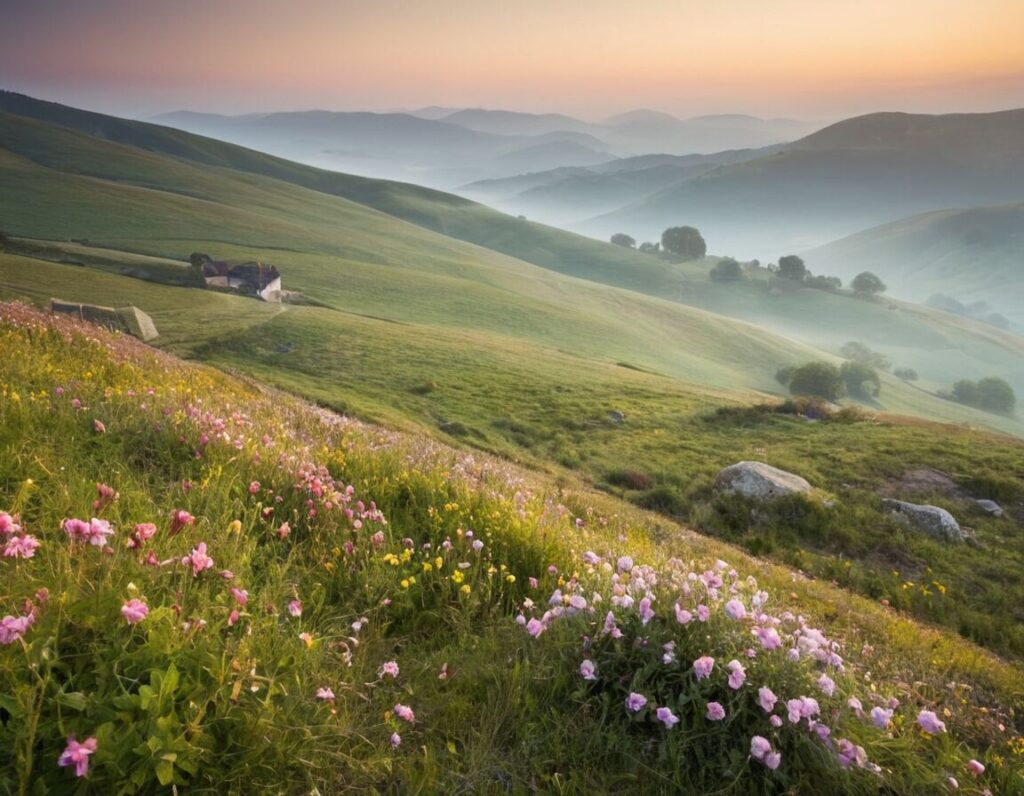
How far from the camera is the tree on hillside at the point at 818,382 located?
309 ft

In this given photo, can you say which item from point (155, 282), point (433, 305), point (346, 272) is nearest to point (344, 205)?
point (346, 272)

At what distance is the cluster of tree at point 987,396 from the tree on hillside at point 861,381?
37.8 m

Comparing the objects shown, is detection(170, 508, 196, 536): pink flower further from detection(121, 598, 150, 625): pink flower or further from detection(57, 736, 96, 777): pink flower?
detection(57, 736, 96, 777): pink flower

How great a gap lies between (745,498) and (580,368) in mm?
35129

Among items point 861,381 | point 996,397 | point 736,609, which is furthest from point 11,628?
point 996,397

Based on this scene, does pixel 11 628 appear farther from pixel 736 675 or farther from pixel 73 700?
pixel 736 675

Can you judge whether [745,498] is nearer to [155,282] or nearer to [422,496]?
[422,496]

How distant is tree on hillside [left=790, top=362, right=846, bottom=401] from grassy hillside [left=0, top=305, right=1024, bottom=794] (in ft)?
325

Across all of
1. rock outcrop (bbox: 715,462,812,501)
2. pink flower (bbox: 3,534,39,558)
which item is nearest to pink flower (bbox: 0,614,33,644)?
pink flower (bbox: 3,534,39,558)

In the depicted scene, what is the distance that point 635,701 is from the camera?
3436mm

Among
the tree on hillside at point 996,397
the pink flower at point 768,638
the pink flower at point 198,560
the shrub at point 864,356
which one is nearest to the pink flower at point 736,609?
the pink flower at point 768,638

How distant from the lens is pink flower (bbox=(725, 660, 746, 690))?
3334mm

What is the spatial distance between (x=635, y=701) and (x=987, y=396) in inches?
6862

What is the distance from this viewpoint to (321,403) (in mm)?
28703
